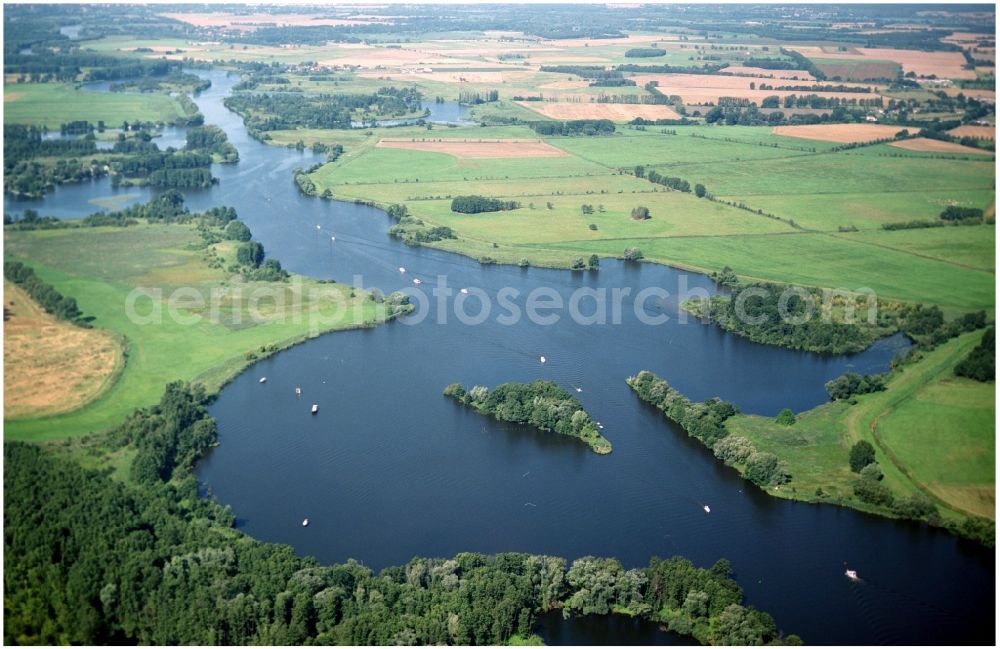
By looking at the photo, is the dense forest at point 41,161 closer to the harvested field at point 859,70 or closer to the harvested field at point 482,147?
the harvested field at point 482,147

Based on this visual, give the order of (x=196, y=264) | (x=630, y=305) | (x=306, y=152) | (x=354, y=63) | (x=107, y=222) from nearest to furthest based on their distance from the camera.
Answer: (x=630, y=305) → (x=196, y=264) → (x=107, y=222) → (x=306, y=152) → (x=354, y=63)

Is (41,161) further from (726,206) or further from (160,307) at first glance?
(726,206)

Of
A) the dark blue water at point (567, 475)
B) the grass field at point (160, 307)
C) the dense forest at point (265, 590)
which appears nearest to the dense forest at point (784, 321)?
the dark blue water at point (567, 475)

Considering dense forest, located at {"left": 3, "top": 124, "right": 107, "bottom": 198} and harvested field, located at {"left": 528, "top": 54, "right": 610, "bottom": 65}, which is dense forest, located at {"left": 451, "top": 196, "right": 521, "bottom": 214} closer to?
dense forest, located at {"left": 3, "top": 124, "right": 107, "bottom": 198}

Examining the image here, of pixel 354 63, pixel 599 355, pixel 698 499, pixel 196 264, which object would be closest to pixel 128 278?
pixel 196 264

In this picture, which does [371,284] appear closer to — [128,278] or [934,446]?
[128,278]

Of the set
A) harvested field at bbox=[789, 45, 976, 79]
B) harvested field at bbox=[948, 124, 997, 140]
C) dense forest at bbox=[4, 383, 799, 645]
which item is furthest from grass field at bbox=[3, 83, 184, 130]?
harvested field at bbox=[789, 45, 976, 79]

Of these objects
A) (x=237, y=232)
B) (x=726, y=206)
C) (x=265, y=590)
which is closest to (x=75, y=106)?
(x=237, y=232)
